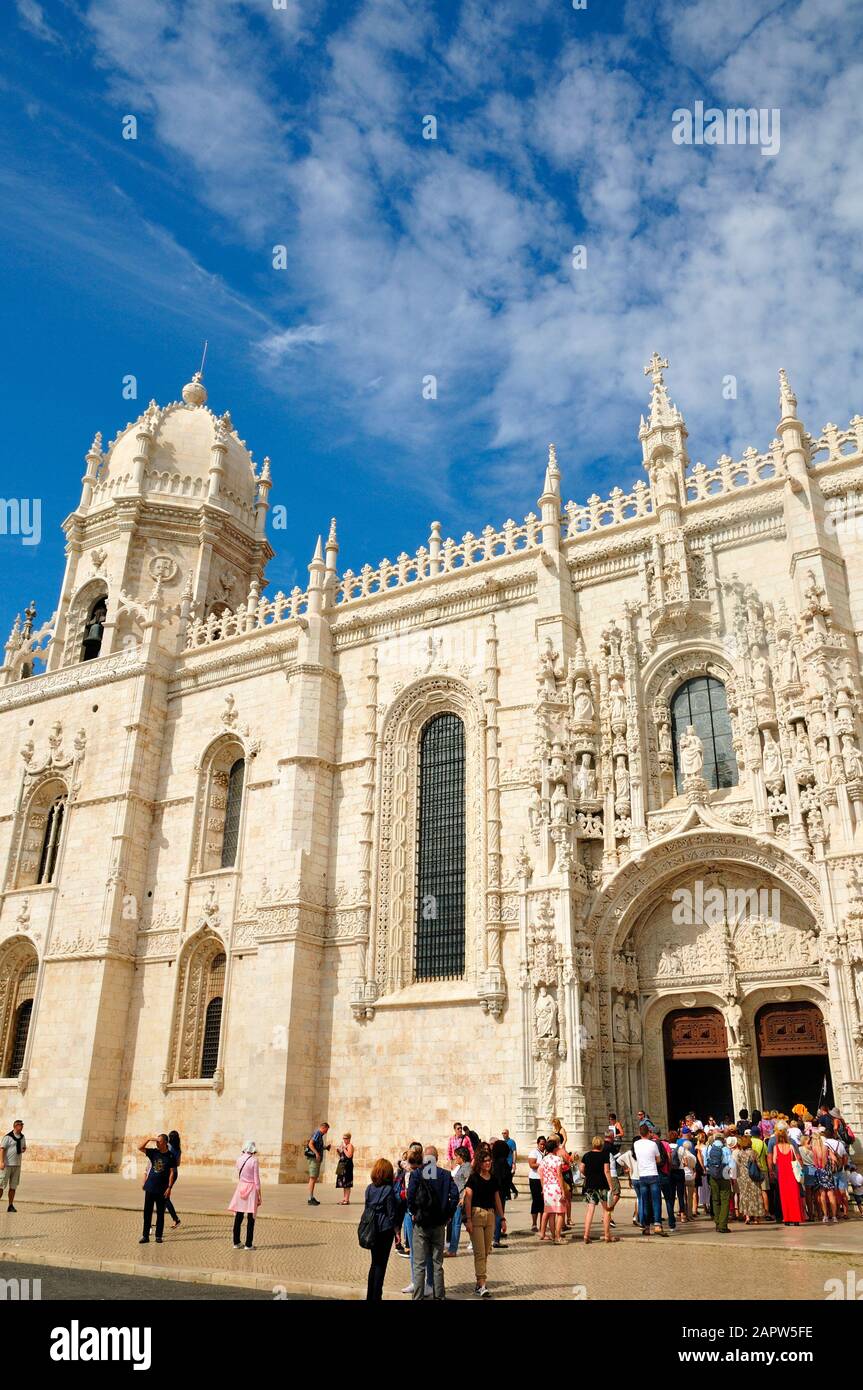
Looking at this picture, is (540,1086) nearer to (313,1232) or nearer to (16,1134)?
(313,1232)

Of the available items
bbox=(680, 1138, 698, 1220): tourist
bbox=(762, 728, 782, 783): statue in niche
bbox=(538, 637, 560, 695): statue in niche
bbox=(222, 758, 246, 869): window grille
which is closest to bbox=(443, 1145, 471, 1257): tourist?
bbox=(680, 1138, 698, 1220): tourist

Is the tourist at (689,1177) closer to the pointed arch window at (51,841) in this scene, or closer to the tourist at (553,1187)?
the tourist at (553,1187)

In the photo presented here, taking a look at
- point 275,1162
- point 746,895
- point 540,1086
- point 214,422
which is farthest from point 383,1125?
point 214,422

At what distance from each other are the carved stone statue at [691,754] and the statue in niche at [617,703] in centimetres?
139

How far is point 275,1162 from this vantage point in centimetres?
2252

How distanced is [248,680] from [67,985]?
9666 millimetres

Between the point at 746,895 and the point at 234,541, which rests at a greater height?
the point at 234,541

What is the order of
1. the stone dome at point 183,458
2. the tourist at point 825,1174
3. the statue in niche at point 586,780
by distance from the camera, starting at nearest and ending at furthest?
the tourist at point 825,1174 → the statue in niche at point 586,780 → the stone dome at point 183,458

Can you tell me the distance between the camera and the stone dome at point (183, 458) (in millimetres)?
36250

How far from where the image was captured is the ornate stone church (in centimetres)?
2017

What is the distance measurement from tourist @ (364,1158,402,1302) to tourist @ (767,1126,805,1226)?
7.96 m

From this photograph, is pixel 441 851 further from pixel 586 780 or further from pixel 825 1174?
pixel 825 1174

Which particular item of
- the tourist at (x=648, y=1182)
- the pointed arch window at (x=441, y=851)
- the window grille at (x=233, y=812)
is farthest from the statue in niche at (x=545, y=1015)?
the window grille at (x=233, y=812)
